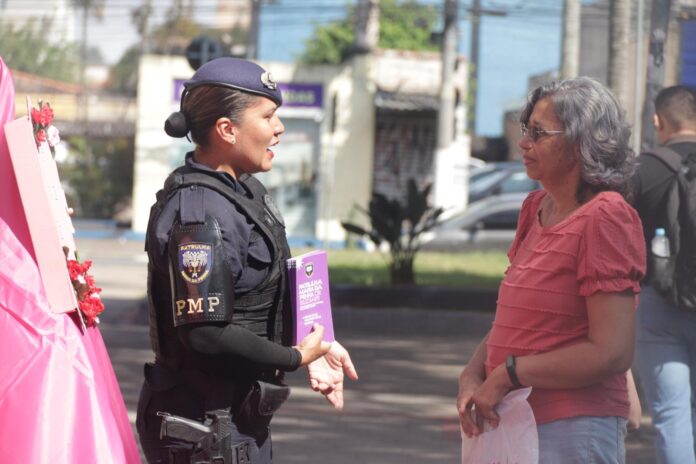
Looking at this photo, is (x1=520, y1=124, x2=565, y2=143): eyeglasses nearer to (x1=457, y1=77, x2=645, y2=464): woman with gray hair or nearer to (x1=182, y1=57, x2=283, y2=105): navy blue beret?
(x1=457, y1=77, x2=645, y2=464): woman with gray hair

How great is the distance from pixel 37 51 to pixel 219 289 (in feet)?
161

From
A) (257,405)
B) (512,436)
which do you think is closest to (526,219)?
(512,436)

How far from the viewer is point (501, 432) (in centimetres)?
326

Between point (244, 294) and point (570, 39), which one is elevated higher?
point (570, 39)

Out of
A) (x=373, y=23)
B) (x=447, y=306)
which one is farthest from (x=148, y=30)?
(x=447, y=306)

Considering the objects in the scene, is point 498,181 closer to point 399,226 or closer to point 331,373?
point 399,226

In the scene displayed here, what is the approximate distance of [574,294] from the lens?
3.19 m

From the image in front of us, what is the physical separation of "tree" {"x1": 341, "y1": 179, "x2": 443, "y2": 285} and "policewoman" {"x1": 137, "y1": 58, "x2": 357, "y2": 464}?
10.9m

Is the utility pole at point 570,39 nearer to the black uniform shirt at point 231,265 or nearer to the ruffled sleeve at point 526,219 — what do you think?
the ruffled sleeve at point 526,219

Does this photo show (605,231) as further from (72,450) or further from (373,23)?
(373,23)

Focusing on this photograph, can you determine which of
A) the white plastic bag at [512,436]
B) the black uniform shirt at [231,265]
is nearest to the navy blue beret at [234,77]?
the black uniform shirt at [231,265]

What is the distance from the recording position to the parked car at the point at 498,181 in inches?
996

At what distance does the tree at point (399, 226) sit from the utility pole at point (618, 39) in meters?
2.50

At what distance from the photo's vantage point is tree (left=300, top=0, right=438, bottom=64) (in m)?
42.4
